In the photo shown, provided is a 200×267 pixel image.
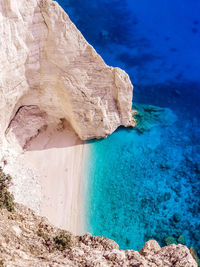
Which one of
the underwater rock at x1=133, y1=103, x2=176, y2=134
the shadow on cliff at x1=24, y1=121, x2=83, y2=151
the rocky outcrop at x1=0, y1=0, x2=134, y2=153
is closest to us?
the rocky outcrop at x1=0, y1=0, x2=134, y2=153

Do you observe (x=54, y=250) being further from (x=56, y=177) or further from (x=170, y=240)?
(x=170, y=240)

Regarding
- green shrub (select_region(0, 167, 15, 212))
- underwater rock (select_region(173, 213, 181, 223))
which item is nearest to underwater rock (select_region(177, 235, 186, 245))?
underwater rock (select_region(173, 213, 181, 223))

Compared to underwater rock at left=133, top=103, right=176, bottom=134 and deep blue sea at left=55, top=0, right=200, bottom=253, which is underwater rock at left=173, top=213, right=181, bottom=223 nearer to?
deep blue sea at left=55, top=0, right=200, bottom=253

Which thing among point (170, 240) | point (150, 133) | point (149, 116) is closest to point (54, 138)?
point (150, 133)

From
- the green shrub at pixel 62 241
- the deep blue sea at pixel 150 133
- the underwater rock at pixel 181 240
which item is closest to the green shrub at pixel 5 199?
the green shrub at pixel 62 241

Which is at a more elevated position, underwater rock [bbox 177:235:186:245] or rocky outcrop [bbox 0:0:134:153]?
rocky outcrop [bbox 0:0:134:153]

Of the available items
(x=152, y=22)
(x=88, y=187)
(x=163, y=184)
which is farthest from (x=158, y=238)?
(x=152, y=22)

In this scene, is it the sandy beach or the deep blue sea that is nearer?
the sandy beach

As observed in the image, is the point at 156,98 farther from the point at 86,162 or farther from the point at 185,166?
the point at 86,162
